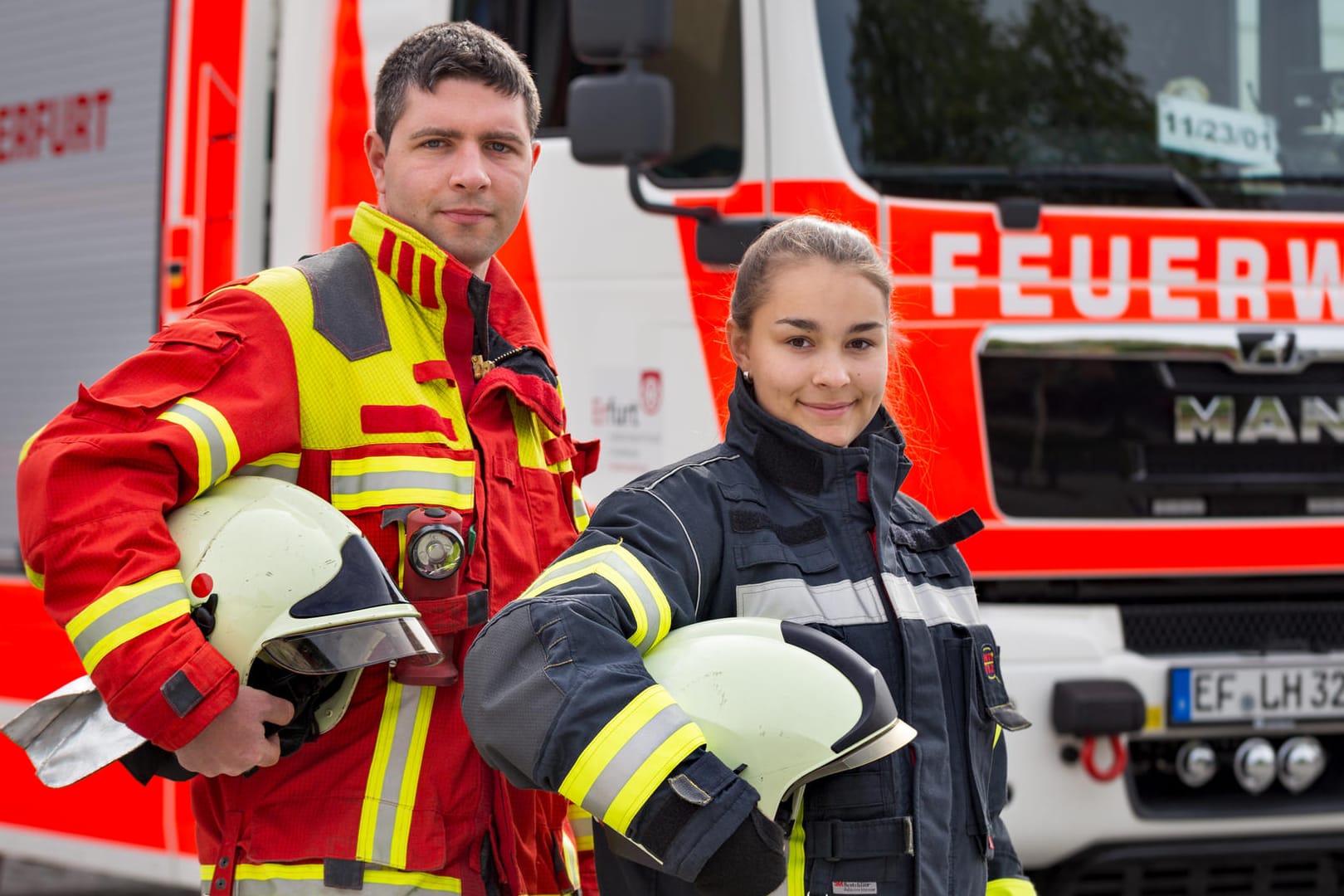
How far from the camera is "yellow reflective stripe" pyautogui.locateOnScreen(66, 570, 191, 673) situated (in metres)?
1.87

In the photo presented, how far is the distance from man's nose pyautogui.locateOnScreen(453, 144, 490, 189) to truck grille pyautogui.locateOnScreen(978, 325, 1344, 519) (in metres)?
1.62

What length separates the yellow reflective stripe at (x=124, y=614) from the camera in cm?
187

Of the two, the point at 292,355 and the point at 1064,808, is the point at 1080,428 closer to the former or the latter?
the point at 1064,808

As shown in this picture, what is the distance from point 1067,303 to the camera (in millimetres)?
3609

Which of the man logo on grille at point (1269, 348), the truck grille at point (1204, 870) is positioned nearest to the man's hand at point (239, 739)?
the truck grille at point (1204, 870)

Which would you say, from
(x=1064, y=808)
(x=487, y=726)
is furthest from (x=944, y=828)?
(x=1064, y=808)

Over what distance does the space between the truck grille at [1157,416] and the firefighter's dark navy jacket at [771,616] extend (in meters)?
1.55

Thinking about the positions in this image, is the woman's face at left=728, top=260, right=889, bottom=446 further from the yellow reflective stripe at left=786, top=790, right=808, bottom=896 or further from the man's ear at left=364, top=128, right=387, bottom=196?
the man's ear at left=364, top=128, right=387, bottom=196

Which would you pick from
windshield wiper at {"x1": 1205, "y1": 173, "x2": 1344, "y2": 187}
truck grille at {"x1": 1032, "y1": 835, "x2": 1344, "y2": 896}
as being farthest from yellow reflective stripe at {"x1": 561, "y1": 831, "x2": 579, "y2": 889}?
windshield wiper at {"x1": 1205, "y1": 173, "x2": 1344, "y2": 187}

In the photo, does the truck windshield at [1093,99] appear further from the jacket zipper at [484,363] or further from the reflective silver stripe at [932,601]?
the reflective silver stripe at [932,601]

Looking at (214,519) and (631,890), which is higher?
(214,519)

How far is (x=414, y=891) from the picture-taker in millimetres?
2053

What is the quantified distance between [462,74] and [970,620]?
99 cm

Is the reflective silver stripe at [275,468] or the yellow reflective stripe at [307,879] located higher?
the reflective silver stripe at [275,468]
